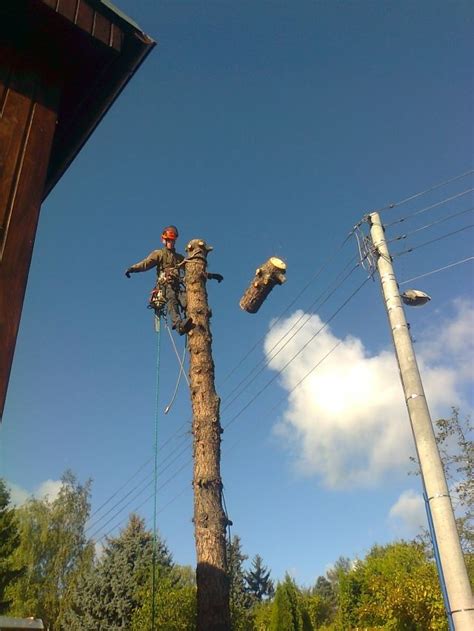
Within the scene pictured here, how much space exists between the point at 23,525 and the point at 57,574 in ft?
8.25

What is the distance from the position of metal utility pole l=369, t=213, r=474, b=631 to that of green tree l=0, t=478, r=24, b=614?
1895 cm

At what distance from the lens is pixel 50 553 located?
853 inches

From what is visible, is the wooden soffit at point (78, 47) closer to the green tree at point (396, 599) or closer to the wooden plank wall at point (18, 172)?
the wooden plank wall at point (18, 172)

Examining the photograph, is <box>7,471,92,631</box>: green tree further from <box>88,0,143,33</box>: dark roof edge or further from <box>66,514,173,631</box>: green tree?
<box>88,0,143,33</box>: dark roof edge

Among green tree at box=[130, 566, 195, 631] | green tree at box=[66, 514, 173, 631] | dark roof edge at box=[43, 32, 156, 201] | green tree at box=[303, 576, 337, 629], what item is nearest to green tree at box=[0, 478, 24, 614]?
green tree at box=[66, 514, 173, 631]

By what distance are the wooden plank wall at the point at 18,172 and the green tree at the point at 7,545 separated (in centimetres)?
1983

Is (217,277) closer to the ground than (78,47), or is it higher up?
higher up

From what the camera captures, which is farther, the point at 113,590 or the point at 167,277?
the point at 113,590

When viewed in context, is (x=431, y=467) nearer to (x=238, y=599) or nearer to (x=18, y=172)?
(x=18, y=172)

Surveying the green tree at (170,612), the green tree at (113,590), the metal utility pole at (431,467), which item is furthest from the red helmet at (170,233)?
the green tree at (113,590)

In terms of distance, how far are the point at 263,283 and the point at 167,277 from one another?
1.38 metres

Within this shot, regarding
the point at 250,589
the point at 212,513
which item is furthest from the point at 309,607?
the point at 212,513

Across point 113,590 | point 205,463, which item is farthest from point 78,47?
point 113,590

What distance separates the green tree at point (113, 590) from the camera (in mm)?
16656
